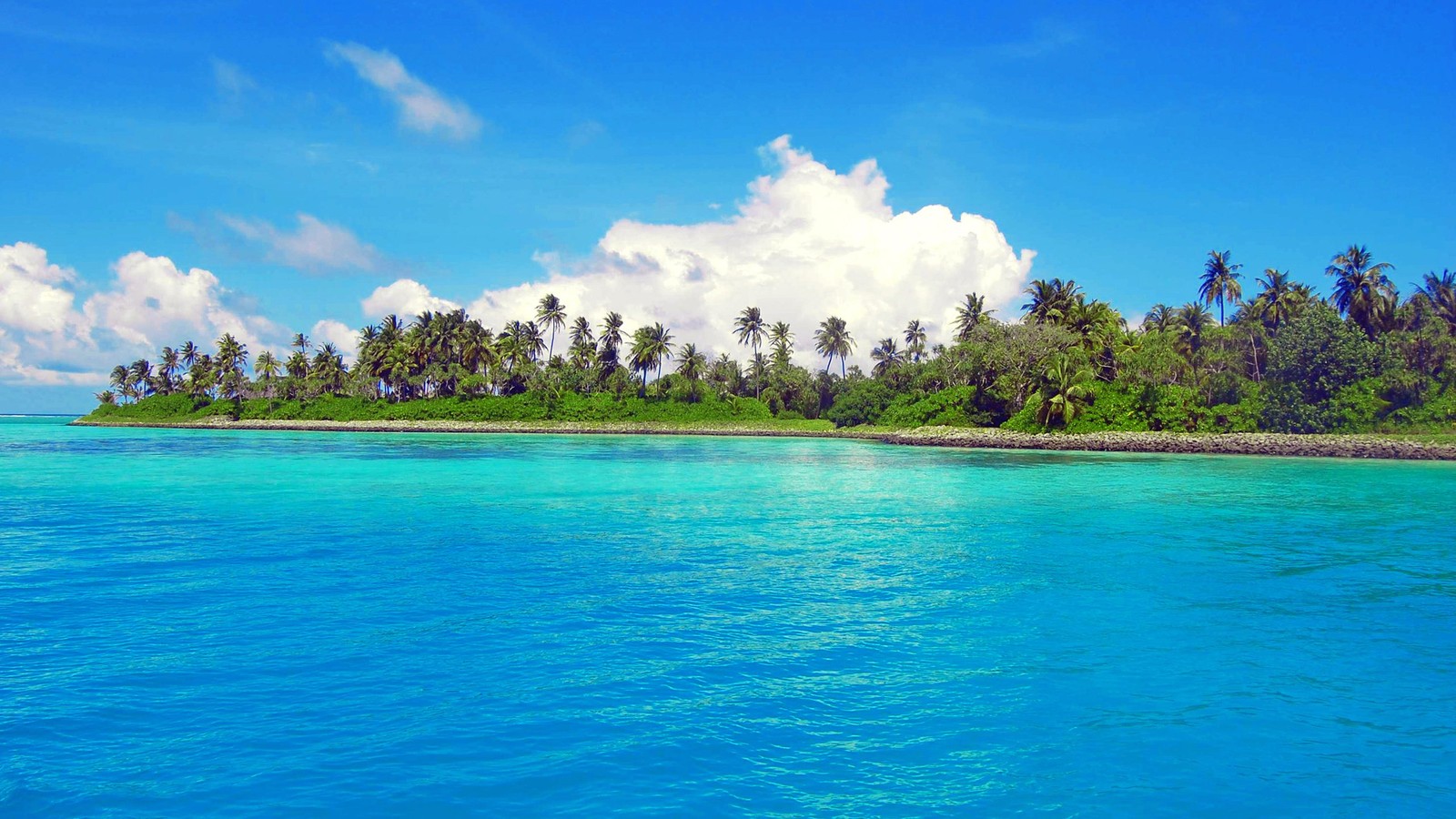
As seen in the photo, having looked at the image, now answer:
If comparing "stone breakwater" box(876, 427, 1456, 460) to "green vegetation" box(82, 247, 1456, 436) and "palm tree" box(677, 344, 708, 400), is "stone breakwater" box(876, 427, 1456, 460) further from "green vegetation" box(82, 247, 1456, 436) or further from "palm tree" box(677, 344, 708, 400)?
"palm tree" box(677, 344, 708, 400)

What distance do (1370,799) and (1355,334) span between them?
7210 cm

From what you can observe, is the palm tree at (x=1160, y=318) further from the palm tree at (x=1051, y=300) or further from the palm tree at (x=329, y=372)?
the palm tree at (x=329, y=372)

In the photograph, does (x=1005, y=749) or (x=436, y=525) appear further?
(x=436, y=525)

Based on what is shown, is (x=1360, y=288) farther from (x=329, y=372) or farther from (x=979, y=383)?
(x=329, y=372)

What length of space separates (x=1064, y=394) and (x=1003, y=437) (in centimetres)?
699

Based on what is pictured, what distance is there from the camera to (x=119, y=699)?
365 inches

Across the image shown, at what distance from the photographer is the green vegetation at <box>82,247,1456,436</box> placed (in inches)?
2564

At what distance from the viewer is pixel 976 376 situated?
285 feet

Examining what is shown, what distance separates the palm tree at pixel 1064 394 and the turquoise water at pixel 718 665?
2037 inches

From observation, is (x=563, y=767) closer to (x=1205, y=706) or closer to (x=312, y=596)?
(x=1205, y=706)

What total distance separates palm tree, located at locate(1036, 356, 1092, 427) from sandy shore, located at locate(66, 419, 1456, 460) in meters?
3.16

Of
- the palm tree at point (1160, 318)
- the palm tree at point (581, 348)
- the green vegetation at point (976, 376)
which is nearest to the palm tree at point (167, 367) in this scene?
the green vegetation at point (976, 376)

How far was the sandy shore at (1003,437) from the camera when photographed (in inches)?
2211

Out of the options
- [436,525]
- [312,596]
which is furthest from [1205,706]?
[436,525]
